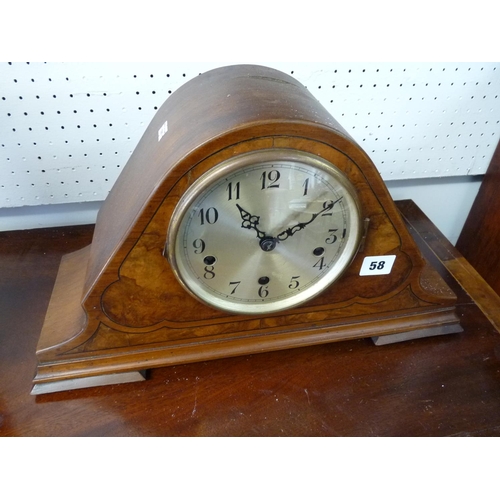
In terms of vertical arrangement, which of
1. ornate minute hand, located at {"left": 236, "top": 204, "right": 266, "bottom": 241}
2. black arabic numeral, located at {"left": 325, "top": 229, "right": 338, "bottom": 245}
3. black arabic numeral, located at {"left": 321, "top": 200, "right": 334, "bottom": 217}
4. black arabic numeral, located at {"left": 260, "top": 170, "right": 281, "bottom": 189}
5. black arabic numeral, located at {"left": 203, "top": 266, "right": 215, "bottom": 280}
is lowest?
black arabic numeral, located at {"left": 203, "top": 266, "right": 215, "bottom": 280}

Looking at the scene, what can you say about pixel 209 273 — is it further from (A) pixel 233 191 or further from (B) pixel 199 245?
(A) pixel 233 191

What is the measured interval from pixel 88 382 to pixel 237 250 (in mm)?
408

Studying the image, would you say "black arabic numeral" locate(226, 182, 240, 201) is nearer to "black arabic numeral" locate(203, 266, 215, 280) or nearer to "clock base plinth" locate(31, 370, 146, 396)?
"black arabic numeral" locate(203, 266, 215, 280)

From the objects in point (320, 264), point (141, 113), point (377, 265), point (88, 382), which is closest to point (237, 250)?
point (320, 264)

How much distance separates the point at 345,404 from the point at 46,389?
0.59 meters

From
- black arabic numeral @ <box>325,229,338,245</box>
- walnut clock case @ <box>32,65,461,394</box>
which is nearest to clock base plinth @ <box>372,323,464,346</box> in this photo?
walnut clock case @ <box>32,65,461,394</box>

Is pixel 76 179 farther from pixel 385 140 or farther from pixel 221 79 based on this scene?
pixel 385 140

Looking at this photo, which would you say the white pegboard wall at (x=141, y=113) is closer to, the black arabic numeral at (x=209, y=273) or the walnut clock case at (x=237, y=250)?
the walnut clock case at (x=237, y=250)

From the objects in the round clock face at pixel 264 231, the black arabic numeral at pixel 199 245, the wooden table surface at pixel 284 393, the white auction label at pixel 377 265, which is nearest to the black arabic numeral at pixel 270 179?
the round clock face at pixel 264 231

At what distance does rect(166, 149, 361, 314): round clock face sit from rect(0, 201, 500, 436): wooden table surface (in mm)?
164

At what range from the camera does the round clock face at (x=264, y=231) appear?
709 mm

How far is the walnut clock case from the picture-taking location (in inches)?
27.7

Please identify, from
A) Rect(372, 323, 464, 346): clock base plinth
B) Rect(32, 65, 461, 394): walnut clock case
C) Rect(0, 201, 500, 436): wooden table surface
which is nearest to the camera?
Rect(32, 65, 461, 394): walnut clock case

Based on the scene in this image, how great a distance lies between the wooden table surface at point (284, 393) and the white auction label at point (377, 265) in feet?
0.62
